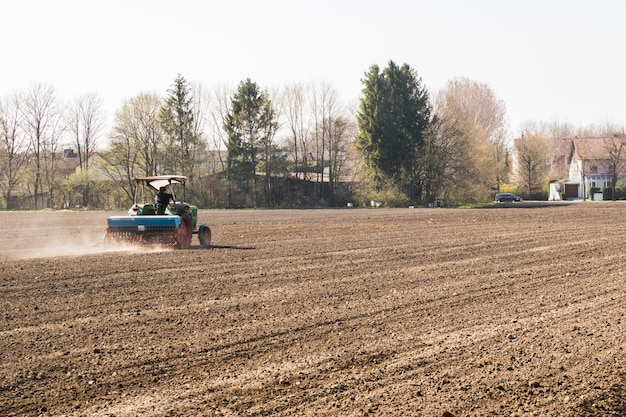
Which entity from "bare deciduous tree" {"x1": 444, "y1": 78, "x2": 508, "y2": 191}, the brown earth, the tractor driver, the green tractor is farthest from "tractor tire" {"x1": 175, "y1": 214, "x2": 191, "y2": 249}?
"bare deciduous tree" {"x1": 444, "y1": 78, "x2": 508, "y2": 191}

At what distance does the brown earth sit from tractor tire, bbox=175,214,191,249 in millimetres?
2406

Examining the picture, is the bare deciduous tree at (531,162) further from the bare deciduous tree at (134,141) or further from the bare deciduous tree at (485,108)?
the bare deciduous tree at (134,141)

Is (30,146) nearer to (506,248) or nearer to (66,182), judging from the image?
(66,182)

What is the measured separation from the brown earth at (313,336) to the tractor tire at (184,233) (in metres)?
2.41

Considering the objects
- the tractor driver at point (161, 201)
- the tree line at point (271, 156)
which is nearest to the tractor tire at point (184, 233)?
the tractor driver at point (161, 201)

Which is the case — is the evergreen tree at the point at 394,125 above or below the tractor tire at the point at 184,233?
above

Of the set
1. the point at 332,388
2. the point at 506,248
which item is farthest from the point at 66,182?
the point at 332,388

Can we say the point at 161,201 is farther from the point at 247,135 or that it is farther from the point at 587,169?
the point at 587,169

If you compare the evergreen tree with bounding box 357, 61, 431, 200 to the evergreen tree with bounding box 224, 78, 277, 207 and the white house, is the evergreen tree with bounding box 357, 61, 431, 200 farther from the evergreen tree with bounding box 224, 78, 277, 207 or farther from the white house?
A: the white house

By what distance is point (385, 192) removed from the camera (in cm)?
6562

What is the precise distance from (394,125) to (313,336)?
194 ft

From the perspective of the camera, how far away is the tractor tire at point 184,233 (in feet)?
64.9

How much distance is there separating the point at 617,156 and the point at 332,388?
8517 cm

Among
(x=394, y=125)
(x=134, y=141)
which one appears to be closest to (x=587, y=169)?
(x=394, y=125)
